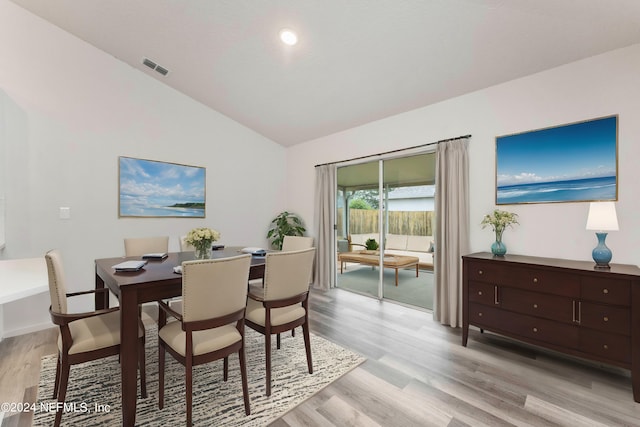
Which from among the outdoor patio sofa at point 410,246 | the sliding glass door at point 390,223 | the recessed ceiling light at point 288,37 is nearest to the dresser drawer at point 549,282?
the sliding glass door at point 390,223

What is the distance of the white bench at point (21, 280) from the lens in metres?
1.25

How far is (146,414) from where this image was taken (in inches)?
68.9

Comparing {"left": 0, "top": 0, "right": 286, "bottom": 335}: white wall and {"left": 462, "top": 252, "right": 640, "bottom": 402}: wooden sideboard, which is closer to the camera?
{"left": 462, "top": 252, "right": 640, "bottom": 402}: wooden sideboard

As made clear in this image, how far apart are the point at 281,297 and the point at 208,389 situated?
0.84 m

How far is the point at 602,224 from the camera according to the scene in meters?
2.14

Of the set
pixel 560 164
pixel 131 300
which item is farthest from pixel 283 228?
pixel 560 164

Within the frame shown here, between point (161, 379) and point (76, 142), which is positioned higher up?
point (76, 142)

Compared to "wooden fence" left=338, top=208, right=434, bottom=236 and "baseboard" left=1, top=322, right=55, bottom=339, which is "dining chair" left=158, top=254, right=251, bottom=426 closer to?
"baseboard" left=1, top=322, right=55, bottom=339

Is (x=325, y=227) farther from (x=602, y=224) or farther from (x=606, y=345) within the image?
(x=606, y=345)

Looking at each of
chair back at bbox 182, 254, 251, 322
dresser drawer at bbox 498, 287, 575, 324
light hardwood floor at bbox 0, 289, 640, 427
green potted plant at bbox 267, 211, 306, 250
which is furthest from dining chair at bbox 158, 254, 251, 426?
green potted plant at bbox 267, 211, 306, 250

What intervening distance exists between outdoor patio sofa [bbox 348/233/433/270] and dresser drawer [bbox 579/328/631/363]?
214 cm

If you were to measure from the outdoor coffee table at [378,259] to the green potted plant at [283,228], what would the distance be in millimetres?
944

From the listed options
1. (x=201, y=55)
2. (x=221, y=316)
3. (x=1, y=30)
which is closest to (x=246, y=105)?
(x=201, y=55)

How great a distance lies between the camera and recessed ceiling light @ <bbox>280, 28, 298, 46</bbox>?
2.69 meters
